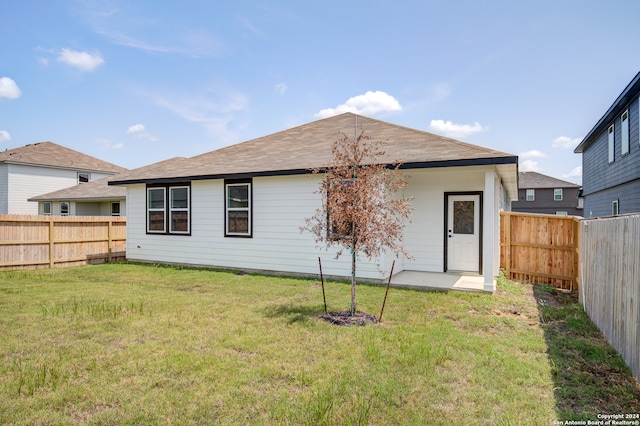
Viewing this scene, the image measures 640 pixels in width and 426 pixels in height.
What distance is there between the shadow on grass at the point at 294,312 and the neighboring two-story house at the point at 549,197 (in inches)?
1525

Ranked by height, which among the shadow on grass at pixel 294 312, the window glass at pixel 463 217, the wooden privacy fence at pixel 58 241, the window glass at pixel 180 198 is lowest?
the shadow on grass at pixel 294 312

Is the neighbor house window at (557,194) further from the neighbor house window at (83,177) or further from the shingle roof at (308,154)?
the neighbor house window at (83,177)

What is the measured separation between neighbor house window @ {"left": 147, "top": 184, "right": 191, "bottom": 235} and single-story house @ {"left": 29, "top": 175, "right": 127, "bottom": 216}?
9.63m

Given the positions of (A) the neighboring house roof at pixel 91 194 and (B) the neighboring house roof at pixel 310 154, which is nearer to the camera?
(B) the neighboring house roof at pixel 310 154

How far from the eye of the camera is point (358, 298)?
7488mm

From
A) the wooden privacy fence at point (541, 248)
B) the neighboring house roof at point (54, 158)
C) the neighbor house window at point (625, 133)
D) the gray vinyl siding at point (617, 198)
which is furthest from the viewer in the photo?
the neighboring house roof at point (54, 158)

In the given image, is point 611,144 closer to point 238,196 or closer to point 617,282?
point 617,282

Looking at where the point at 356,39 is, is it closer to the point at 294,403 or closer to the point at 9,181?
the point at 294,403

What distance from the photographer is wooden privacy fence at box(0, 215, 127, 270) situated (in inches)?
451

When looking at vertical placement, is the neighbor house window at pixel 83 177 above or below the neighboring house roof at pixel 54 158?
below

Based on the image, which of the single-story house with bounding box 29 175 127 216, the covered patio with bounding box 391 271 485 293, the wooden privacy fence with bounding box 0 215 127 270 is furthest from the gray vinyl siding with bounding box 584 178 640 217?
the single-story house with bounding box 29 175 127 216

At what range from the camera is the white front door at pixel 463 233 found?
991 cm

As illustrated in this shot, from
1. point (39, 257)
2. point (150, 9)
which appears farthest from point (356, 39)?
point (39, 257)

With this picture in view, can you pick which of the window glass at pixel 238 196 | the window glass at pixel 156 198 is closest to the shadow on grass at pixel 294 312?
the window glass at pixel 238 196
